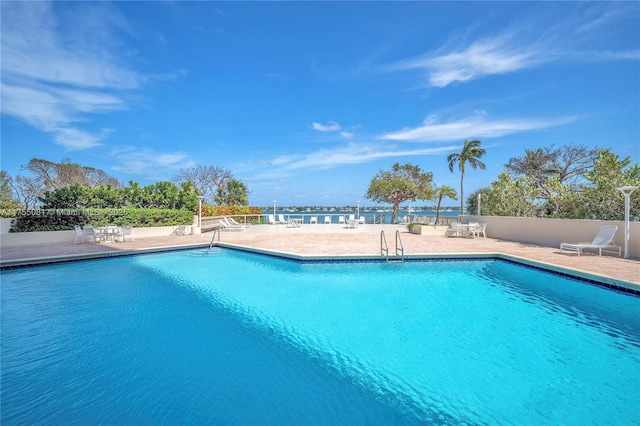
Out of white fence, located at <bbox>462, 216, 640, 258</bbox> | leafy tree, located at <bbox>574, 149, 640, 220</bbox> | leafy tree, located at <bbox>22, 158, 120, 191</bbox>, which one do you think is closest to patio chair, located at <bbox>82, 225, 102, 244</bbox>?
leafy tree, located at <bbox>22, 158, 120, 191</bbox>

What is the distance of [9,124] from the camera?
18625 millimetres

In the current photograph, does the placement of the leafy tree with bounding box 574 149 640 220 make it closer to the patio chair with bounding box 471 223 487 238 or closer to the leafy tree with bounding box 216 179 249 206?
the patio chair with bounding box 471 223 487 238

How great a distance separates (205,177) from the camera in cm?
2950

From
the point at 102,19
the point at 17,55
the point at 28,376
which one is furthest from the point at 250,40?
the point at 28,376

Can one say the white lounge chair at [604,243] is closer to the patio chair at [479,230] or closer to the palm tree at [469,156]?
the patio chair at [479,230]

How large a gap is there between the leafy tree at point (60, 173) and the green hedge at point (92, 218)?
13099 millimetres

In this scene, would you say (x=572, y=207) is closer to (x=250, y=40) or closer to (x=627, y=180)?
(x=627, y=180)

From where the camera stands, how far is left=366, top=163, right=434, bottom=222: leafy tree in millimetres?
23398

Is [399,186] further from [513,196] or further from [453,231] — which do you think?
[453,231]

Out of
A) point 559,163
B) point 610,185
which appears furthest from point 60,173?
point 559,163

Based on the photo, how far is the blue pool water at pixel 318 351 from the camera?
266 cm

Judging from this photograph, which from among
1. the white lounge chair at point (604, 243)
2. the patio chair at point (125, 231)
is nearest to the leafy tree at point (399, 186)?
the white lounge chair at point (604, 243)

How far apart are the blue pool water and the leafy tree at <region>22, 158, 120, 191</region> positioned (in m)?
21.1

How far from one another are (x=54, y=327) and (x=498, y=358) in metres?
5.96
